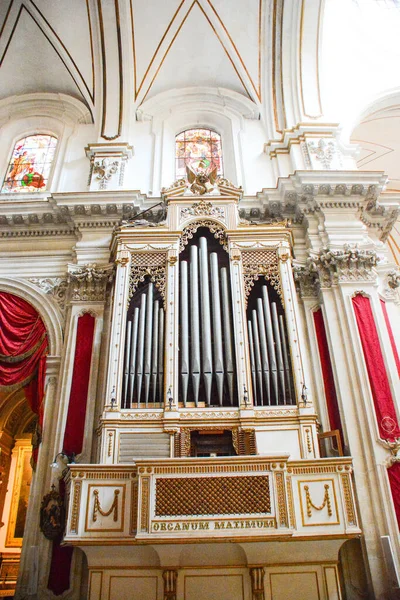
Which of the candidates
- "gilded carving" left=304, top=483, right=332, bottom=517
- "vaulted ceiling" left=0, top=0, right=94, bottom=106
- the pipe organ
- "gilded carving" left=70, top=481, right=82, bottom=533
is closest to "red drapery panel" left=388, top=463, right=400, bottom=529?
the pipe organ

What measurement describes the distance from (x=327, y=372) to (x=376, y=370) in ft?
2.46

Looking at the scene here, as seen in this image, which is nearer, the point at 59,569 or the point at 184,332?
the point at 59,569

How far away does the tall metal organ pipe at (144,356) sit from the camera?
24.0 ft

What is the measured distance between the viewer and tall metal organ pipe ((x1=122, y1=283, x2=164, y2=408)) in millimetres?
7309

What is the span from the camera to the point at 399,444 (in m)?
7.10

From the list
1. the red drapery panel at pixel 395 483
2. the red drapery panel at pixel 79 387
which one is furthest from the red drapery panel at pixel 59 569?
the red drapery panel at pixel 395 483

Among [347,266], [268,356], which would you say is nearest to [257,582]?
[268,356]

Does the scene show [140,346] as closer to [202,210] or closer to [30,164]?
[202,210]

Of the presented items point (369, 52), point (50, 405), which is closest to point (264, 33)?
point (369, 52)

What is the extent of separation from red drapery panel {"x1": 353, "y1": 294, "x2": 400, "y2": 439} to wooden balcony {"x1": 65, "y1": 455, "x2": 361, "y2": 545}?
1.47 meters

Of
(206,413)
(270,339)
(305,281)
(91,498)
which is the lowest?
(91,498)

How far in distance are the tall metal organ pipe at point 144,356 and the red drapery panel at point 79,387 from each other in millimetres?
1014

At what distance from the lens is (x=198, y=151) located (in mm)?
12070

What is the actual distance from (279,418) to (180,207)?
409 cm
